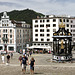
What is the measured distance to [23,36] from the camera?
95562 mm

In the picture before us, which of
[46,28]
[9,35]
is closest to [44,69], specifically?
[9,35]

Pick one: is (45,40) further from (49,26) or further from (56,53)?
(56,53)

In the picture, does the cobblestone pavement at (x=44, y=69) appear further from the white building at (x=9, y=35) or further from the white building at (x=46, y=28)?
the white building at (x=46, y=28)

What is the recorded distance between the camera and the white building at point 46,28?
9244 centimetres

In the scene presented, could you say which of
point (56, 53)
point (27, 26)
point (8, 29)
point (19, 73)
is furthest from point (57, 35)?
point (27, 26)

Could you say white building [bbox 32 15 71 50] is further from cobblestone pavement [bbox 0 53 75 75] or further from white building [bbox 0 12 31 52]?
cobblestone pavement [bbox 0 53 75 75]

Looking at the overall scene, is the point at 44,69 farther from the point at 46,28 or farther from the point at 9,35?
the point at 46,28

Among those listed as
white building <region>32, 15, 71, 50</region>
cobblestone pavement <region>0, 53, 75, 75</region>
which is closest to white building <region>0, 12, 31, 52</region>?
white building <region>32, 15, 71, 50</region>

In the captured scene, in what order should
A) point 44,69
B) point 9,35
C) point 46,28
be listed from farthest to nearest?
point 46,28 < point 9,35 < point 44,69

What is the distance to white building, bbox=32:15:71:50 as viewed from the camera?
9244cm

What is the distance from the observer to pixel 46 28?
307 feet

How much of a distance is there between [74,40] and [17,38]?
2400 centimetres

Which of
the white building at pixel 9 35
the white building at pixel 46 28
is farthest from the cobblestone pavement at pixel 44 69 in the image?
the white building at pixel 46 28

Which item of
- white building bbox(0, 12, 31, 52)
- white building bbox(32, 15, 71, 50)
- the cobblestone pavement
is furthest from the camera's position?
white building bbox(32, 15, 71, 50)
